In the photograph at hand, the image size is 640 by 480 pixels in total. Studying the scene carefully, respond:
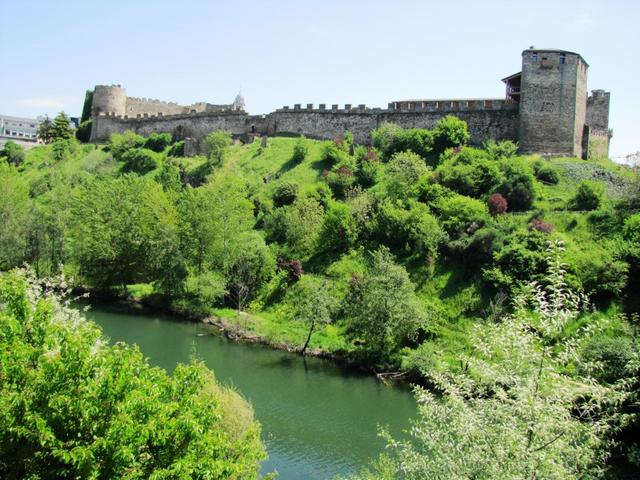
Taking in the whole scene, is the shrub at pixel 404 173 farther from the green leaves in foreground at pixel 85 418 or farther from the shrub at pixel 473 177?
the green leaves in foreground at pixel 85 418

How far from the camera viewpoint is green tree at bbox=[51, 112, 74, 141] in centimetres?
8181

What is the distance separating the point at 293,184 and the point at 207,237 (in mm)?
9733

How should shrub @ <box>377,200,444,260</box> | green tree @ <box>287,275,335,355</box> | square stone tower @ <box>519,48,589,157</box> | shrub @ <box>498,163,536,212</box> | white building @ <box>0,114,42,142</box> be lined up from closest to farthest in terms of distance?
green tree @ <box>287,275,335,355</box>
shrub @ <box>377,200,444,260</box>
shrub @ <box>498,163,536,212</box>
square stone tower @ <box>519,48,589,157</box>
white building @ <box>0,114,42,142</box>

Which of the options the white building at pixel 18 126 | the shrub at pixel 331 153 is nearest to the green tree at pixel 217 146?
the shrub at pixel 331 153

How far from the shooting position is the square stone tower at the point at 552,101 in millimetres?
46500

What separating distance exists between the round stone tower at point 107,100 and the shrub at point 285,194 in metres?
38.2

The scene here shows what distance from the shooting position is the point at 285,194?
164 feet

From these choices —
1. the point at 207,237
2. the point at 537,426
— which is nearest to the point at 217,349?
the point at 207,237

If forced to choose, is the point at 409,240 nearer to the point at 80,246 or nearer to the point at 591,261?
the point at 591,261

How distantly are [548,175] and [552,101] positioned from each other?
277 inches

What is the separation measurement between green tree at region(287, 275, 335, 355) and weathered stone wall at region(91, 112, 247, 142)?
30790 millimetres

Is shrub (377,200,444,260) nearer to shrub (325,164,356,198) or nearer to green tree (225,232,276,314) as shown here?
shrub (325,164,356,198)

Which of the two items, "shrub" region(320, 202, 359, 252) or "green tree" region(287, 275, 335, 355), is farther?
"shrub" region(320, 202, 359, 252)

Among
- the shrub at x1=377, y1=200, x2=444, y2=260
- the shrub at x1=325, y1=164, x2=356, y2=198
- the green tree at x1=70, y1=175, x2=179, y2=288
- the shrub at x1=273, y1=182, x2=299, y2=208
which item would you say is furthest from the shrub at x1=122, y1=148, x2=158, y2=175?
the shrub at x1=377, y1=200, x2=444, y2=260
